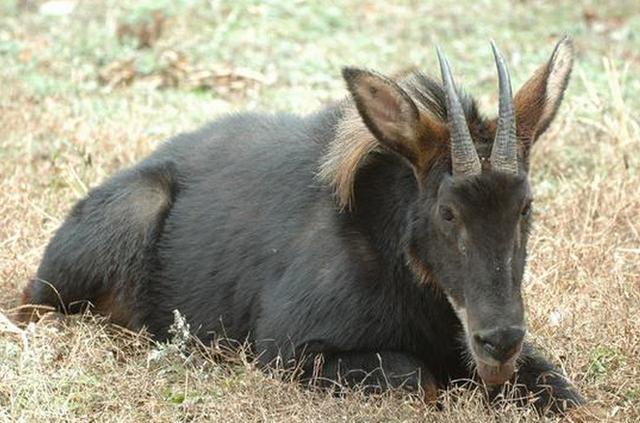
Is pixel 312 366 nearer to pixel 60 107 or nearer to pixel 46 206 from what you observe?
pixel 46 206

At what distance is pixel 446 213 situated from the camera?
5.83m

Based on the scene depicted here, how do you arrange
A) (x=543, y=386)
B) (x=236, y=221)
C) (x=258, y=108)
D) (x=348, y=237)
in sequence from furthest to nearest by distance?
(x=258, y=108) → (x=236, y=221) → (x=348, y=237) → (x=543, y=386)

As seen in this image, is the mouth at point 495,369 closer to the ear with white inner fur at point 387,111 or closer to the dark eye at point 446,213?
the dark eye at point 446,213

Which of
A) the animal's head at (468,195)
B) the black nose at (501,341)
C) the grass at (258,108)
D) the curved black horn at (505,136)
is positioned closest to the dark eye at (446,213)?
the animal's head at (468,195)

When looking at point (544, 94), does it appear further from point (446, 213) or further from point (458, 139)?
point (446, 213)

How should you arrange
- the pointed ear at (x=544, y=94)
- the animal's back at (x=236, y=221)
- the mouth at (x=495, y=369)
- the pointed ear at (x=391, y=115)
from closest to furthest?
1. the mouth at (x=495, y=369)
2. the pointed ear at (x=391, y=115)
3. the pointed ear at (x=544, y=94)
4. the animal's back at (x=236, y=221)

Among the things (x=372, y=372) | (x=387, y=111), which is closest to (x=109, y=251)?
(x=372, y=372)

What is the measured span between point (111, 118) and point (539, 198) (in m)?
3.53

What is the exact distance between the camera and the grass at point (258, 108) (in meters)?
6.14

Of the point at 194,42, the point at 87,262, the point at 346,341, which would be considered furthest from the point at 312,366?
the point at 194,42

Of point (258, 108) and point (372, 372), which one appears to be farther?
point (258, 108)

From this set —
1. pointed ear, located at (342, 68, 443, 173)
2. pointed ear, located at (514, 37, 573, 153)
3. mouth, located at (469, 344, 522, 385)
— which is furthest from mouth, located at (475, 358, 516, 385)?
pointed ear, located at (514, 37, 573, 153)

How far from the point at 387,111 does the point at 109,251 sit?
6.62 feet

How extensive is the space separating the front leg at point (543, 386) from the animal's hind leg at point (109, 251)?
84.9 inches
